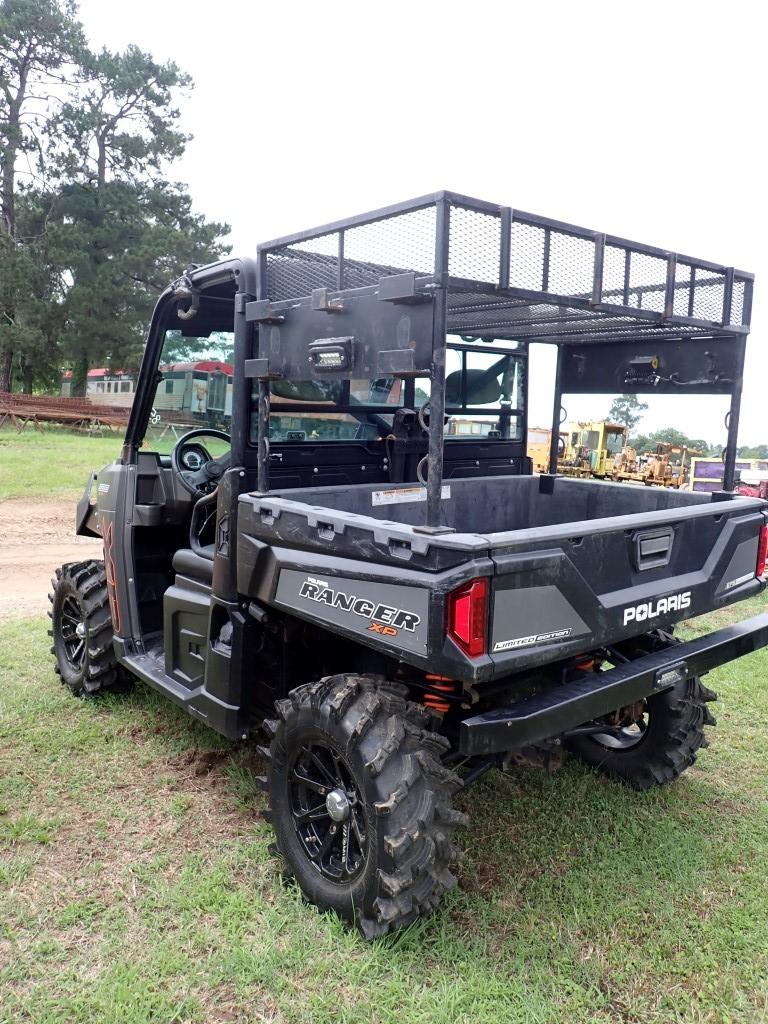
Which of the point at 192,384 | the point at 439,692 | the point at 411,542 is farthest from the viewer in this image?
the point at 192,384

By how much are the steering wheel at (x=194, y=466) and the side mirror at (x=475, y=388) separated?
3.98 feet

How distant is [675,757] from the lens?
3.80 m

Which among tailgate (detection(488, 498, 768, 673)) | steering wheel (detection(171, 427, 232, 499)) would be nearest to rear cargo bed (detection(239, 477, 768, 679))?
tailgate (detection(488, 498, 768, 673))

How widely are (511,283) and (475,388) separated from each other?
1.81 meters

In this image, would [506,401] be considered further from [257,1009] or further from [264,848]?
[257,1009]

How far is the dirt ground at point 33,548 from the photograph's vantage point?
293 inches

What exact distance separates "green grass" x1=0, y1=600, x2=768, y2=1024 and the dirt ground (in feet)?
11.7

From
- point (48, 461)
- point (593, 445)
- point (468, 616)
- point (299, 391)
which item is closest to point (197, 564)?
point (299, 391)

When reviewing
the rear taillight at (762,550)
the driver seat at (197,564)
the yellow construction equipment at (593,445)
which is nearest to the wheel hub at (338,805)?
the driver seat at (197,564)

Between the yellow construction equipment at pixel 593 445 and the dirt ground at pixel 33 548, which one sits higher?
the yellow construction equipment at pixel 593 445

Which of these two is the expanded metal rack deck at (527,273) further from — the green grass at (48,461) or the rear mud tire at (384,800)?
the green grass at (48,461)

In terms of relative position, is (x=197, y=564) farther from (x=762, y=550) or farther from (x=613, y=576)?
(x=762, y=550)

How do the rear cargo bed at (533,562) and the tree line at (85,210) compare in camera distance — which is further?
the tree line at (85,210)

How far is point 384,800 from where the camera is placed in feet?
8.49
